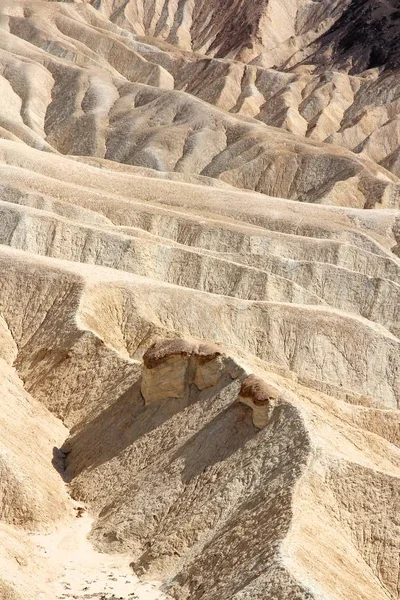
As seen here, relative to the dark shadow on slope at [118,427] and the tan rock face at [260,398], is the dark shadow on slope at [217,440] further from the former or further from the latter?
the dark shadow on slope at [118,427]

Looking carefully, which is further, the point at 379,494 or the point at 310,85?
the point at 310,85

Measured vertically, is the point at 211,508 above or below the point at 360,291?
below

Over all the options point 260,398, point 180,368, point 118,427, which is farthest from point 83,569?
point 180,368

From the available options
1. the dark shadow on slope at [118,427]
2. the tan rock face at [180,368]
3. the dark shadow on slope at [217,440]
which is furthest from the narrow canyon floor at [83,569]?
the tan rock face at [180,368]

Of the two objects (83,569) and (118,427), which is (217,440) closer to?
(118,427)

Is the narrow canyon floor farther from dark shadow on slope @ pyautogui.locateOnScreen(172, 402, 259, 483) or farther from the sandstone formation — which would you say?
dark shadow on slope @ pyautogui.locateOnScreen(172, 402, 259, 483)

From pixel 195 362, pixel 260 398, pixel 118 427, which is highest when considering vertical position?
pixel 195 362

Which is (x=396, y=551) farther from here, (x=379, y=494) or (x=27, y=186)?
(x=27, y=186)

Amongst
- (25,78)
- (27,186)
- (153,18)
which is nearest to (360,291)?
(27,186)
